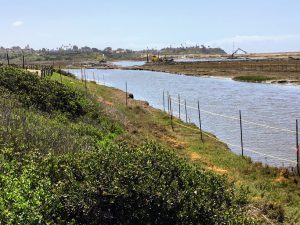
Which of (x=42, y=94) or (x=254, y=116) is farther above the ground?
(x=42, y=94)

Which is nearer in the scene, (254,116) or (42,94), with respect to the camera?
(42,94)

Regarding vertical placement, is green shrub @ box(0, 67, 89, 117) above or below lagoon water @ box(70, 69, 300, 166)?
above

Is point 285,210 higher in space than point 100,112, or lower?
lower

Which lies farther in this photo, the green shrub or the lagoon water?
the lagoon water

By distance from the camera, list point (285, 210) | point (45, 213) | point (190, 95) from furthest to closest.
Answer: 1. point (190, 95)
2. point (285, 210)
3. point (45, 213)

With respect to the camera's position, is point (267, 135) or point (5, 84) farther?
point (267, 135)

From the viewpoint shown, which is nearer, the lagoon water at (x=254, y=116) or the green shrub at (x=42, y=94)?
the green shrub at (x=42, y=94)

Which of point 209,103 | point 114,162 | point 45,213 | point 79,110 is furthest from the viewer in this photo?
point 209,103

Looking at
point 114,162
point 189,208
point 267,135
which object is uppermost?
point 114,162

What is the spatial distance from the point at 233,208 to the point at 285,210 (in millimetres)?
4752

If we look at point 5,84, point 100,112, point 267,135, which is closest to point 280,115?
point 267,135

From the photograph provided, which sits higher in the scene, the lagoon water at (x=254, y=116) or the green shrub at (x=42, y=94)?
the green shrub at (x=42, y=94)

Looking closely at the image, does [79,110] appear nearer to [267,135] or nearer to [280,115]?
[267,135]

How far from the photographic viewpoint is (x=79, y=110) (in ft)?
87.6
